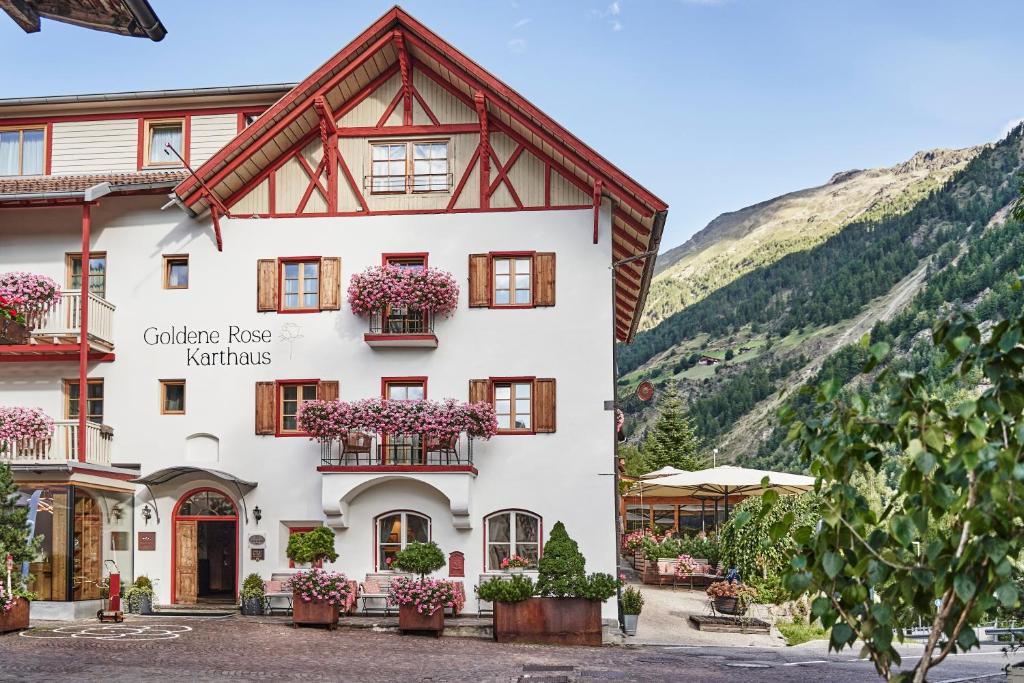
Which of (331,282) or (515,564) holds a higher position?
(331,282)

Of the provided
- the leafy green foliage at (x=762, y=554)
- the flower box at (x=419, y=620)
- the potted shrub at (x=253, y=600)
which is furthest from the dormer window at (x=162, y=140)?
the leafy green foliage at (x=762, y=554)

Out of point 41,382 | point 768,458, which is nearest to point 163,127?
point 41,382

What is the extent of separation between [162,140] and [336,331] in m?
5.94

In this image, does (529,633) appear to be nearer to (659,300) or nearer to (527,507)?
(527,507)

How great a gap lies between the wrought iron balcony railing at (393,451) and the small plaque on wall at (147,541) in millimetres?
3570

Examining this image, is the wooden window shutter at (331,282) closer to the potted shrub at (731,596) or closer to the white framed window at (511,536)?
A: the white framed window at (511,536)

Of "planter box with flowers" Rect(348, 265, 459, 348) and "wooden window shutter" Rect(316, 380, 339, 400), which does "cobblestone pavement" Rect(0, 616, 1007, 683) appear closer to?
"wooden window shutter" Rect(316, 380, 339, 400)

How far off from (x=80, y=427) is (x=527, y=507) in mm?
8038

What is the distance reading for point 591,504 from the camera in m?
21.2

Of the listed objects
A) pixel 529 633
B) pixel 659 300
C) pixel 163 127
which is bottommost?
pixel 529 633

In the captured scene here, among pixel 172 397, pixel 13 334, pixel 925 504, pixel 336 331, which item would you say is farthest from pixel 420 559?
pixel 925 504

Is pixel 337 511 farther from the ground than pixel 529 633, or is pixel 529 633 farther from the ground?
pixel 337 511

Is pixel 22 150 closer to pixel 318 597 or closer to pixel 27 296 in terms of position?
pixel 27 296

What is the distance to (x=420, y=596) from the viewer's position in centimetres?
1888
